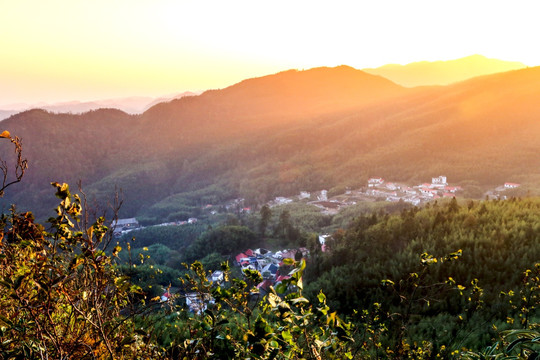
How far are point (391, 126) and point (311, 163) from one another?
28225 mm

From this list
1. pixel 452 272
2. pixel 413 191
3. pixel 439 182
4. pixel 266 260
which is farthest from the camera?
pixel 439 182

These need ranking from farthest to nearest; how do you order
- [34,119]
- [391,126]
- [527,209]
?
[34,119] < [391,126] < [527,209]

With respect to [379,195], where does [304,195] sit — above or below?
below

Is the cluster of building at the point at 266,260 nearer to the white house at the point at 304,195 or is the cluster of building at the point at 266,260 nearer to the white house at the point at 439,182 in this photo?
the white house at the point at 304,195

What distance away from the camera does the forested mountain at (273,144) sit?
2970 inches

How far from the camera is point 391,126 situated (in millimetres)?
101438

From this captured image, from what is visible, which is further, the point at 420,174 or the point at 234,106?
the point at 234,106

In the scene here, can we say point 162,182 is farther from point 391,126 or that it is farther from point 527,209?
point 527,209

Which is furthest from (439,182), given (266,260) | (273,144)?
(273,144)

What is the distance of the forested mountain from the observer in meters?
75.4

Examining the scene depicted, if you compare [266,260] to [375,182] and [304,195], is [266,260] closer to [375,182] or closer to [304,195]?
[304,195]

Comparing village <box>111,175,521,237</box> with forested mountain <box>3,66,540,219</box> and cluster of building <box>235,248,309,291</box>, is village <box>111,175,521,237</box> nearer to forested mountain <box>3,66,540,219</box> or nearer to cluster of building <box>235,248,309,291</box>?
forested mountain <box>3,66,540,219</box>

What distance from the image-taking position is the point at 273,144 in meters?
118

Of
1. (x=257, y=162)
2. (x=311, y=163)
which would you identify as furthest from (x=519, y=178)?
(x=257, y=162)
